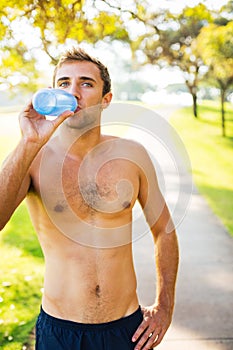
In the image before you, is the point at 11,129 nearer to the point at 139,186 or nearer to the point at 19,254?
the point at 19,254

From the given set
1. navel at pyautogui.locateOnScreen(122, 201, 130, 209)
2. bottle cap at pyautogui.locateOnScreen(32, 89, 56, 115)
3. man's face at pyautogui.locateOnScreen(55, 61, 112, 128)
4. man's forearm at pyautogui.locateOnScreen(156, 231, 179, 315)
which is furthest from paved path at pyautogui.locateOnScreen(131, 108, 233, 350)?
bottle cap at pyautogui.locateOnScreen(32, 89, 56, 115)

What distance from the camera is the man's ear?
7.89 feet

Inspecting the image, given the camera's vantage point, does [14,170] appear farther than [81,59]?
No

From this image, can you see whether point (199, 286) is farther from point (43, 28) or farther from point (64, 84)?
point (64, 84)

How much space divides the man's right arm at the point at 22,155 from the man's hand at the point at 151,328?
2.75 ft

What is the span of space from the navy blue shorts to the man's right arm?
0.60 m

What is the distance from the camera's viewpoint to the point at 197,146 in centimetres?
1842

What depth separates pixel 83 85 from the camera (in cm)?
220

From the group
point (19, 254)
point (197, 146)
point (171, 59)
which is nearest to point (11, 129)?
point (197, 146)

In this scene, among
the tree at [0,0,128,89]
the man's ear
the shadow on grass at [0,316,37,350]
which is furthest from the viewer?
the shadow on grass at [0,316,37,350]

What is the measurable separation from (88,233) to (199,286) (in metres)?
3.10

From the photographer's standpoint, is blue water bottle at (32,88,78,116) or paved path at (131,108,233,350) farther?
paved path at (131,108,233,350)

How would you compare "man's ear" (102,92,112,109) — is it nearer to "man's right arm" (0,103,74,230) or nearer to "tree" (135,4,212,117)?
"man's right arm" (0,103,74,230)

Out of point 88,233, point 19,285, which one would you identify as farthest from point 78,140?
point 19,285
